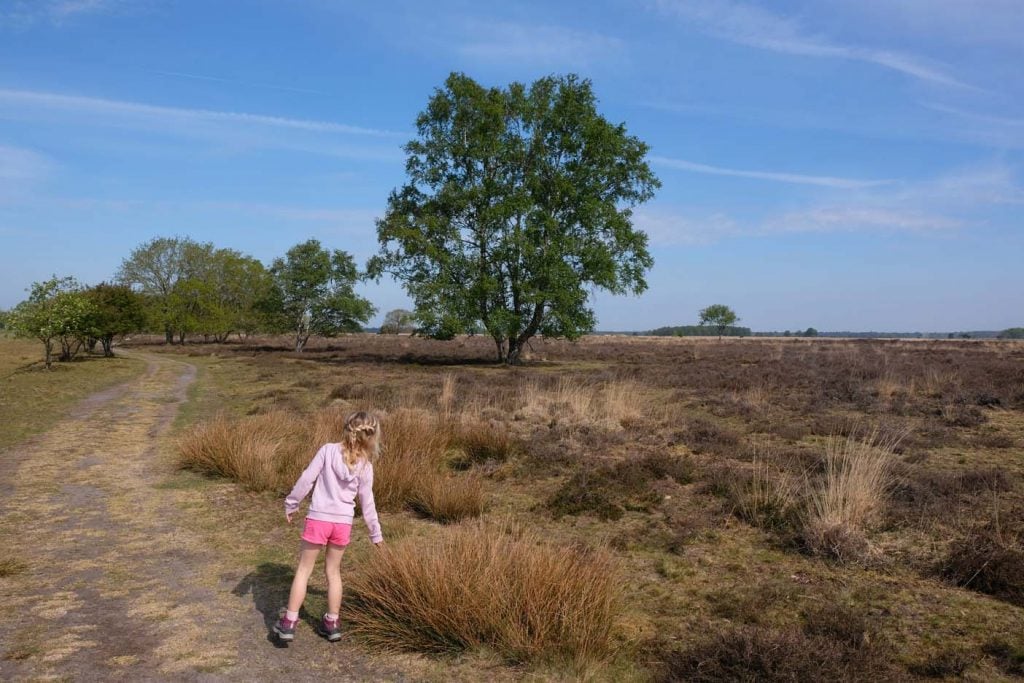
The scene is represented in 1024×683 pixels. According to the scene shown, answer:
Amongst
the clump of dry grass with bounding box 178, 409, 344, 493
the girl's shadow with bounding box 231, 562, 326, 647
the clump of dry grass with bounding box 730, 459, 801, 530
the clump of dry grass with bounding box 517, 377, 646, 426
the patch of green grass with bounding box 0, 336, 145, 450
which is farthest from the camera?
the patch of green grass with bounding box 0, 336, 145, 450

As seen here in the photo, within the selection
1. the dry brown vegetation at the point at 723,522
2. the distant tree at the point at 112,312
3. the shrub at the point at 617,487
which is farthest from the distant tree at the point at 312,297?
the shrub at the point at 617,487

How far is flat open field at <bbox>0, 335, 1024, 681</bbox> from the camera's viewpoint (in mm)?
4359

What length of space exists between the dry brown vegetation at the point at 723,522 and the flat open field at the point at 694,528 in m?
0.03

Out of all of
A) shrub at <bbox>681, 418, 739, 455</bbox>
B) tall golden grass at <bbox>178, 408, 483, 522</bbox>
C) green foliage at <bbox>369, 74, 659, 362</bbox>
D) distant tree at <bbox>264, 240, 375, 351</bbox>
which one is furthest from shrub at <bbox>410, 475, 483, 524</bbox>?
distant tree at <bbox>264, 240, 375, 351</bbox>

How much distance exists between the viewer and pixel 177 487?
8883 mm

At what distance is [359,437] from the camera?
4.68 m

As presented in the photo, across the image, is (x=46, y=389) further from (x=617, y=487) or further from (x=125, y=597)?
(x=617, y=487)

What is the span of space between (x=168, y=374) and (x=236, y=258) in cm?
4244

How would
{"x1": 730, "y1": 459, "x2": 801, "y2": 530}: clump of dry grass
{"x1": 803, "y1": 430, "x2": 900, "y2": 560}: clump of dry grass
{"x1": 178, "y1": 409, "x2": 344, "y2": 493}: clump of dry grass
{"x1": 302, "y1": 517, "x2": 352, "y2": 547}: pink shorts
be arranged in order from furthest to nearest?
{"x1": 178, "y1": 409, "x2": 344, "y2": 493}: clump of dry grass
{"x1": 730, "y1": 459, "x2": 801, "y2": 530}: clump of dry grass
{"x1": 803, "y1": 430, "x2": 900, "y2": 560}: clump of dry grass
{"x1": 302, "y1": 517, "x2": 352, "y2": 547}: pink shorts

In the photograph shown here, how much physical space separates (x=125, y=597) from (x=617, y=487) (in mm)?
5694

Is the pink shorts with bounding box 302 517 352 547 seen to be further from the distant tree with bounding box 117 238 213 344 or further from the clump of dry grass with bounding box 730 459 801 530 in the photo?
the distant tree with bounding box 117 238 213 344

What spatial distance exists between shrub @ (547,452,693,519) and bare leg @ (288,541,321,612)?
12.6 ft

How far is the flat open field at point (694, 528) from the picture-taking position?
4359 mm

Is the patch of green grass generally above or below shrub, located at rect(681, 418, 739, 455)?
below
